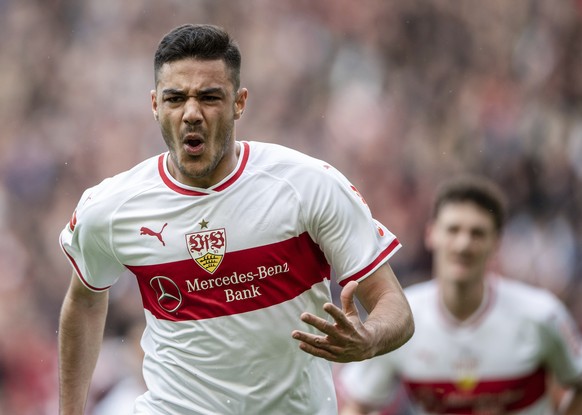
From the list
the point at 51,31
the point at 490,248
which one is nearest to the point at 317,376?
the point at 490,248

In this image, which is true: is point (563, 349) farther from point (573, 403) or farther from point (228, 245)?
point (228, 245)

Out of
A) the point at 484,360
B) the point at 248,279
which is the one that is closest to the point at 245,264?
the point at 248,279

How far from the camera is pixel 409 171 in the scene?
1250 cm

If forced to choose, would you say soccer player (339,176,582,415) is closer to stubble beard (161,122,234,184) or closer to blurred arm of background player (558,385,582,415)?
blurred arm of background player (558,385,582,415)

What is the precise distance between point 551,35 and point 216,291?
10.3 metres

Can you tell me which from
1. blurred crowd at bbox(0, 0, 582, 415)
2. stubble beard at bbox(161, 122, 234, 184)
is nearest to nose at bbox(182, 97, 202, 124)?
stubble beard at bbox(161, 122, 234, 184)

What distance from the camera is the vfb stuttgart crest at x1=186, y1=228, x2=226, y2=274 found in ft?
15.4

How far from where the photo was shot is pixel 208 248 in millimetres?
4699

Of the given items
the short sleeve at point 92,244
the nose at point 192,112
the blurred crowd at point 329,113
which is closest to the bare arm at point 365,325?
the nose at point 192,112

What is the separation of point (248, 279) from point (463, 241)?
9.17 ft

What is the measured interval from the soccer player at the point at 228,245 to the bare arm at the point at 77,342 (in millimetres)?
396

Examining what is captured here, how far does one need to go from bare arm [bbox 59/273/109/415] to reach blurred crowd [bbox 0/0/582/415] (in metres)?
5.55

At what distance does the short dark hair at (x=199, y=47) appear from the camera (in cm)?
471

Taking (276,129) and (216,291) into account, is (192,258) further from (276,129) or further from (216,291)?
(276,129)
